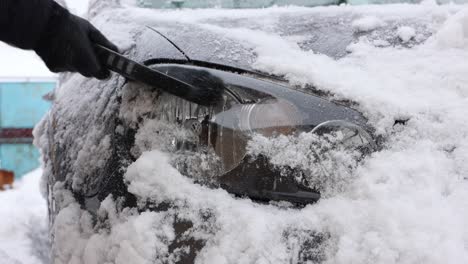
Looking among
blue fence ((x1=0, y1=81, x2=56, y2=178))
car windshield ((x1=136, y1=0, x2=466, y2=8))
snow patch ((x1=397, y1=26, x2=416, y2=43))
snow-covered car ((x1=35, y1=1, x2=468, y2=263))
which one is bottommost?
blue fence ((x1=0, y1=81, x2=56, y2=178))

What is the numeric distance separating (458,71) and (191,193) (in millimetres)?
895

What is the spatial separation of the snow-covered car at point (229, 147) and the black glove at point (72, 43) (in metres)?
0.10

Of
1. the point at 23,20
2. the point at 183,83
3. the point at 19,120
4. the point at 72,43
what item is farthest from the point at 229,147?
the point at 19,120

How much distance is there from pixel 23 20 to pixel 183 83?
62 centimetres

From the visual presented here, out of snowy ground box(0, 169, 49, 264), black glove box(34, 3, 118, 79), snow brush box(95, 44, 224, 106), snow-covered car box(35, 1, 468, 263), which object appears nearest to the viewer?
snow-covered car box(35, 1, 468, 263)

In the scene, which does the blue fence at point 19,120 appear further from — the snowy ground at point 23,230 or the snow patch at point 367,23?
the snow patch at point 367,23

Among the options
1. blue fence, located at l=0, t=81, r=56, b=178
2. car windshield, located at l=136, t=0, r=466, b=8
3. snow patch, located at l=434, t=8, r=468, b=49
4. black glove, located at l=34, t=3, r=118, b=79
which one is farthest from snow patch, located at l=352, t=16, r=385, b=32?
blue fence, located at l=0, t=81, r=56, b=178

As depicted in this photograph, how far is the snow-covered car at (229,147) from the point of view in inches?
52.2

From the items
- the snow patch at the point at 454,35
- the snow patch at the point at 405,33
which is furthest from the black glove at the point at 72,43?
the snow patch at the point at 454,35

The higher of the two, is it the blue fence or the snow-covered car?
the snow-covered car

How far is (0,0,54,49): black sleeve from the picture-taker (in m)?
1.63

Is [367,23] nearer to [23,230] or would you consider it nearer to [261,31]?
[261,31]

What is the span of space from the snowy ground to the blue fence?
1.91 m

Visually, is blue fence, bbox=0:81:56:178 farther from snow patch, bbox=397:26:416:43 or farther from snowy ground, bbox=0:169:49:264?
snow patch, bbox=397:26:416:43
